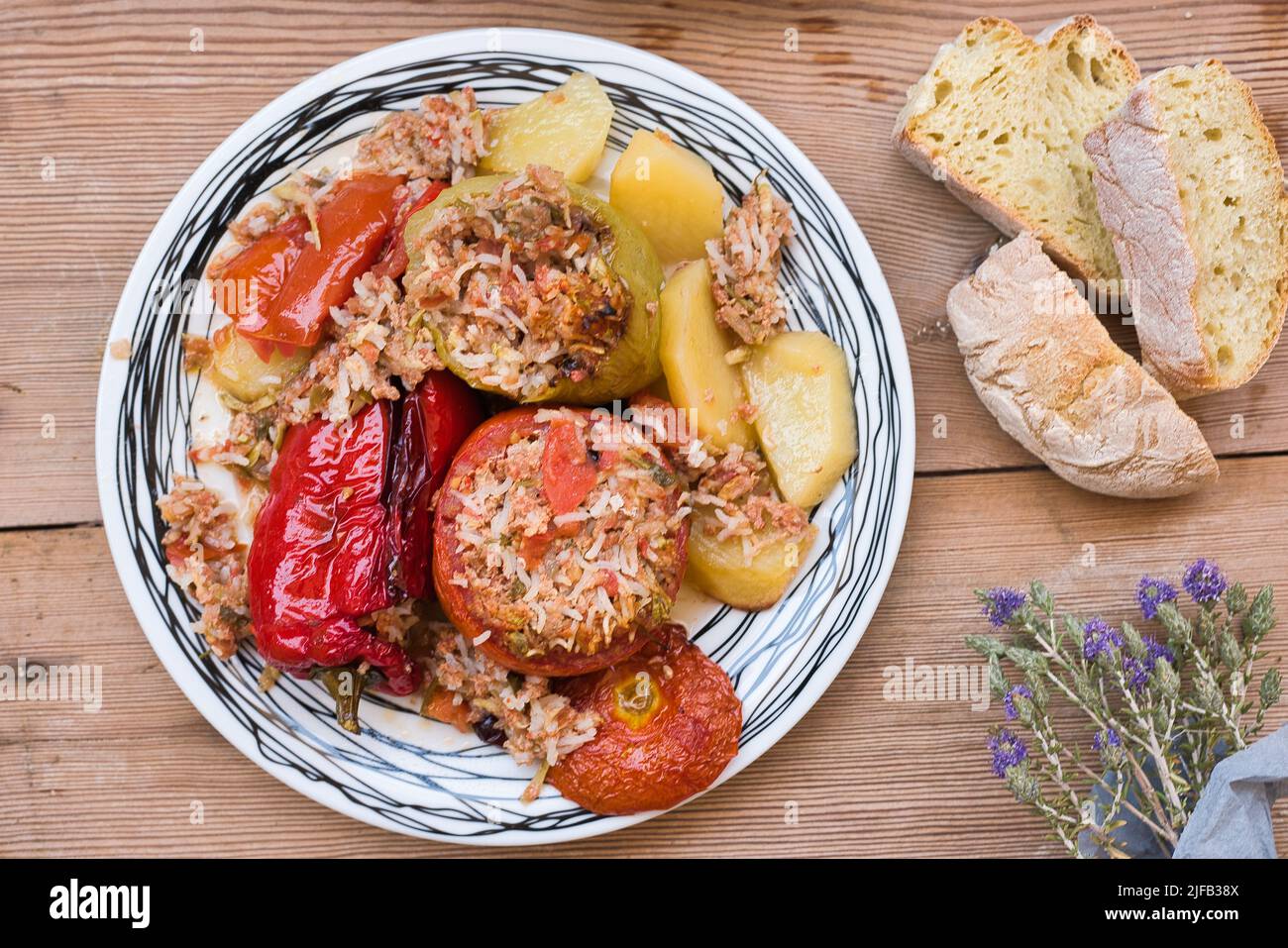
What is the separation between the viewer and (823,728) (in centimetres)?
297

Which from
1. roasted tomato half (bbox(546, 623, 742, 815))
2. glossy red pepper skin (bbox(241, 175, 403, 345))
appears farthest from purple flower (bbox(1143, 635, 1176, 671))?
glossy red pepper skin (bbox(241, 175, 403, 345))

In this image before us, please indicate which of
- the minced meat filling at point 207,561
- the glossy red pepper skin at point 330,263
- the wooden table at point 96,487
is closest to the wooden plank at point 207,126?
the wooden table at point 96,487

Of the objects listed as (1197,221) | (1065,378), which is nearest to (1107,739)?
(1065,378)

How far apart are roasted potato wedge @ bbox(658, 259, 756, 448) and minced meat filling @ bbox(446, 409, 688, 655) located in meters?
0.27

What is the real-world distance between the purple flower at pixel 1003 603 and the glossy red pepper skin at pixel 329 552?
166cm

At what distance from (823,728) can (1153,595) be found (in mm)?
1026

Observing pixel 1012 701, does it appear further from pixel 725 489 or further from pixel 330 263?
pixel 330 263

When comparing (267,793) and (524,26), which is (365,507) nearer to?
(267,793)

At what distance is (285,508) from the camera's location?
2.46 m

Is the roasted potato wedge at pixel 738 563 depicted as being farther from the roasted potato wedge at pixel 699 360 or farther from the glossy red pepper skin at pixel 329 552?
the glossy red pepper skin at pixel 329 552

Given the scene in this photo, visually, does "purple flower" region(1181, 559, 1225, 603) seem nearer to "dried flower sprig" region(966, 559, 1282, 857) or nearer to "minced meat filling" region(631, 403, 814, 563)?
"dried flower sprig" region(966, 559, 1282, 857)

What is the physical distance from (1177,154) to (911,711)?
1755 mm

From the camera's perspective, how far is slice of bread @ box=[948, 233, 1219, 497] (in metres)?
2.68

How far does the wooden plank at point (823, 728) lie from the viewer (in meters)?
2.91
